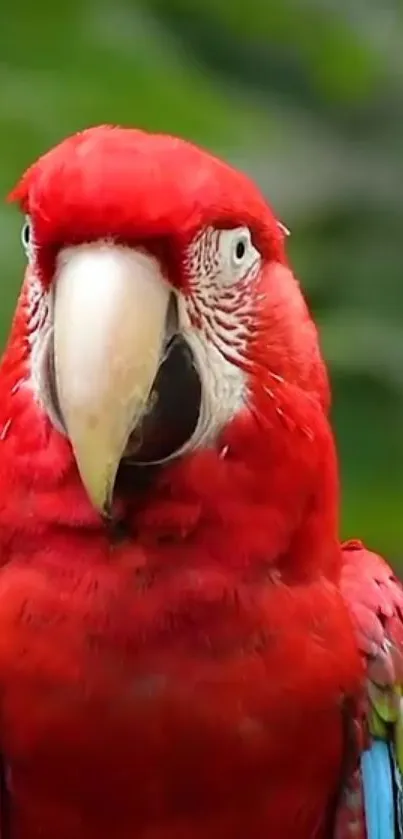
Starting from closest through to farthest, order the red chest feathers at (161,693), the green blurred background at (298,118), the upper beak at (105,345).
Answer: the upper beak at (105,345)
the red chest feathers at (161,693)
the green blurred background at (298,118)

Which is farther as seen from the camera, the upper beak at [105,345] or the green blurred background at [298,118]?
the green blurred background at [298,118]

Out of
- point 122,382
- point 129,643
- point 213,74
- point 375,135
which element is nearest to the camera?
point 122,382

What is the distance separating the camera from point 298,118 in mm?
1552

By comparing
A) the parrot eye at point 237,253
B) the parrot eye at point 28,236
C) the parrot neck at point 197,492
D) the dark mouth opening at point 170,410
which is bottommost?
the parrot neck at point 197,492

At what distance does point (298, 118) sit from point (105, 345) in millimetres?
666

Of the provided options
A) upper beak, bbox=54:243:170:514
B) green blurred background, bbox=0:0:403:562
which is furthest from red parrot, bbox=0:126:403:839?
green blurred background, bbox=0:0:403:562

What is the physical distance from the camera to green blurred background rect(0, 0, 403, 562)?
128 cm

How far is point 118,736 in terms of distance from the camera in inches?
43.1

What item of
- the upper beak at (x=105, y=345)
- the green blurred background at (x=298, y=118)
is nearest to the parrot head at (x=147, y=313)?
the upper beak at (x=105, y=345)

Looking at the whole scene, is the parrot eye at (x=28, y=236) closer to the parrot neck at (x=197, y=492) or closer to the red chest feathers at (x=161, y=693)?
the parrot neck at (x=197, y=492)

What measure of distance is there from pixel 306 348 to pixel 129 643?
22 centimetres

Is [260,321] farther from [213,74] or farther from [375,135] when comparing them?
[375,135]


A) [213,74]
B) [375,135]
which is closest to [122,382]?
[213,74]

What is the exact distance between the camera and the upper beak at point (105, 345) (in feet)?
3.10
